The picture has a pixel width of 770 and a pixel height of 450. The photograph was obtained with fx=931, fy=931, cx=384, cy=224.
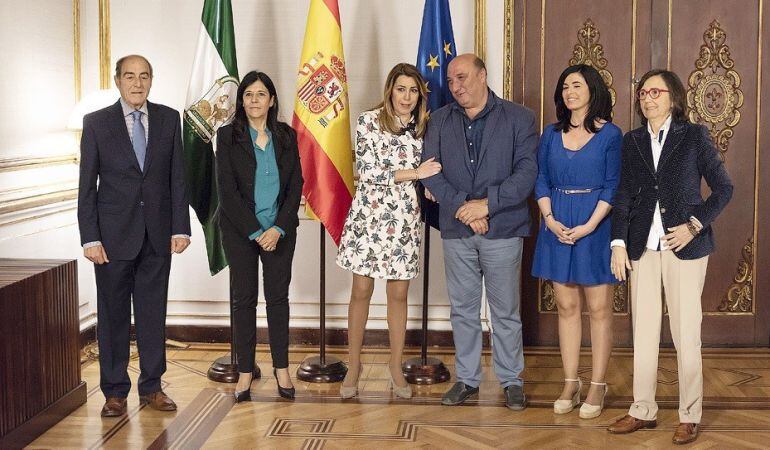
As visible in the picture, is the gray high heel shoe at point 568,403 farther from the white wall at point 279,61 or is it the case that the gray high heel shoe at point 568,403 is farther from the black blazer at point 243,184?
the black blazer at point 243,184

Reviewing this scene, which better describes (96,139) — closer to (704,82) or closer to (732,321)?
(704,82)

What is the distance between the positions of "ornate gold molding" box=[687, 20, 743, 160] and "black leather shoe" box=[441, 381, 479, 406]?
2.17m

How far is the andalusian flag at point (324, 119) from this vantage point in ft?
15.4

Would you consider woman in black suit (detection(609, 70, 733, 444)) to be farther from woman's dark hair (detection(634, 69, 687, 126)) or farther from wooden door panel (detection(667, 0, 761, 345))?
wooden door panel (detection(667, 0, 761, 345))

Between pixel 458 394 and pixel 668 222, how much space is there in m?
1.31

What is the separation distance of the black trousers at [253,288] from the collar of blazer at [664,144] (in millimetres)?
1604

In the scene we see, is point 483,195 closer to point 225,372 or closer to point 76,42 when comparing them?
point 225,372

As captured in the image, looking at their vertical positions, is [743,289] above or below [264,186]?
below

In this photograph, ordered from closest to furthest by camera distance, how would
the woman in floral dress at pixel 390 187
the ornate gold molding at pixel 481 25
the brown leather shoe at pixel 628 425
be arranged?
1. the brown leather shoe at pixel 628 425
2. the woman in floral dress at pixel 390 187
3. the ornate gold molding at pixel 481 25

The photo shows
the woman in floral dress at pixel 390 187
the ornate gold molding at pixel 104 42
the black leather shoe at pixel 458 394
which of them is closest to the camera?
the woman in floral dress at pixel 390 187

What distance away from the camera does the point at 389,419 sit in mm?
4191

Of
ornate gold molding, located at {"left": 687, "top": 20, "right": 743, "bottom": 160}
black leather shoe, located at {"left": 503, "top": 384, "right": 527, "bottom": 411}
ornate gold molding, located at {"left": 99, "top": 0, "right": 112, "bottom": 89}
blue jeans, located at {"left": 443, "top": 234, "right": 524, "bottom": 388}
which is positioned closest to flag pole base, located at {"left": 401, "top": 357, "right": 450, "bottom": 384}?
blue jeans, located at {"left": 443, "top": 234, "right": 524, "bottom": 388}

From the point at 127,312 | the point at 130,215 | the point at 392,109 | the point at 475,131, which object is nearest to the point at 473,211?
the point at 475,131

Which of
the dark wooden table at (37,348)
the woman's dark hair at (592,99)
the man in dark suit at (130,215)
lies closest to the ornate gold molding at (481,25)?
the woman's dark hair at (592,99)
